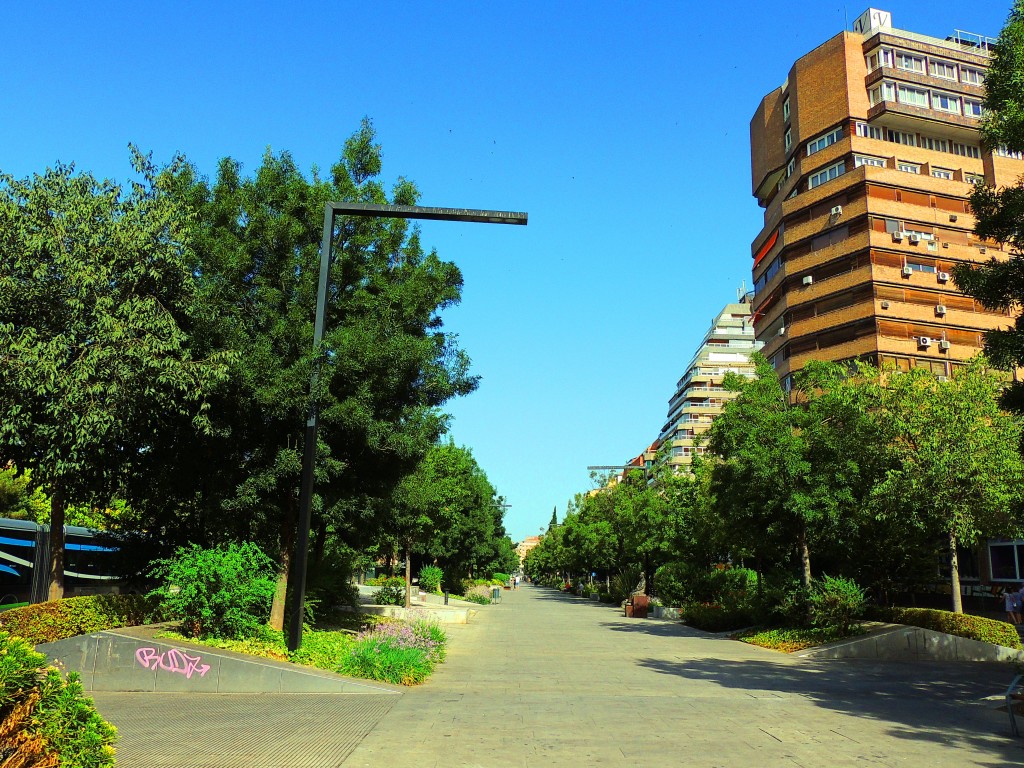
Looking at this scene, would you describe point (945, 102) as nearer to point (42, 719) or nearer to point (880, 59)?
point (880, 59)

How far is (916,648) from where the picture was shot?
18.4 m

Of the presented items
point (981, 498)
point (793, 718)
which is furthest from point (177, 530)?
point (981, 498)

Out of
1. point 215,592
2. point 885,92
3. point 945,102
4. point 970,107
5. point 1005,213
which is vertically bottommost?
point 215,592

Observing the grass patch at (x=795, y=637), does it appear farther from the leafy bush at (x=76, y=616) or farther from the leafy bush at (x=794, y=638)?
the leafy bush at (x=76, y=616)

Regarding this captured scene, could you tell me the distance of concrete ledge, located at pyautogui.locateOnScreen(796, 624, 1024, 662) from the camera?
1830 cm

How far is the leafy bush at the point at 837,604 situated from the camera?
19266 mm

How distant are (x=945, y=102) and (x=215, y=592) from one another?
52.1 meters

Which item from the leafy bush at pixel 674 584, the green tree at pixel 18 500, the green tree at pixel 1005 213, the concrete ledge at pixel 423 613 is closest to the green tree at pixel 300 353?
the green tree at pixel 1005 213

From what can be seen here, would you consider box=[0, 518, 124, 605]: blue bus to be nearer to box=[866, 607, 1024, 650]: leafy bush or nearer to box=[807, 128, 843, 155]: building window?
box=[866, 607, 1024, 650]: leafy bush

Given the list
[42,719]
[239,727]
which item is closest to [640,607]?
[239,727]

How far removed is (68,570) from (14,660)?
21.1 m

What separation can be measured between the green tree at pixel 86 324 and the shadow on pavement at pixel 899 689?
10.6m

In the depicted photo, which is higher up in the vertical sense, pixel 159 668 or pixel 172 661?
pixel 172 661

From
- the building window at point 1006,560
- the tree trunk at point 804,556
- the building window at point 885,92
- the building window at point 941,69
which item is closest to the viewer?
the tree trunk at point 804,556
